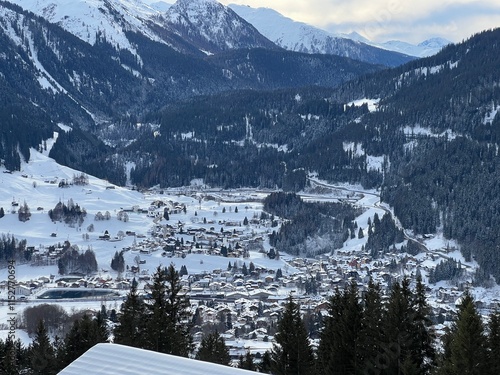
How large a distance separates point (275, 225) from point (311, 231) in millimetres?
9330

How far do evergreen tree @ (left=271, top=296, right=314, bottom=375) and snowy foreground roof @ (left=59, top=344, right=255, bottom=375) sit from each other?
9336mm

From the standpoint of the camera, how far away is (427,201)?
13788cm

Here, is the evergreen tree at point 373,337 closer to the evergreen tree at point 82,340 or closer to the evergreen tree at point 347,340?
the evergreen tree at point 347,340

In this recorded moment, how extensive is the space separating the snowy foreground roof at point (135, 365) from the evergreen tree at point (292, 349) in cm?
934

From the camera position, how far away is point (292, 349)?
35.3 metres

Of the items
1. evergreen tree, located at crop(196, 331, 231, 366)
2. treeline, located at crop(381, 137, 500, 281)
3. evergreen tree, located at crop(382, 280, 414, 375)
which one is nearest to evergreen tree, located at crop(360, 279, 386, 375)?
evergreen tree, located at crop(382, 280, 414, 375)

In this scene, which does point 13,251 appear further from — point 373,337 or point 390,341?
point 390,341

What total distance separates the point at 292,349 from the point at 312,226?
305ft

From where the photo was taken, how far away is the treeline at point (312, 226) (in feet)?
393

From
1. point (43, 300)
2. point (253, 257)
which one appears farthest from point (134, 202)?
point (43, 300)

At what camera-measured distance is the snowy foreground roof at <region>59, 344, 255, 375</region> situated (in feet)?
85.3

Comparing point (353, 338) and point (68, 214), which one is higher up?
point (353, 338)

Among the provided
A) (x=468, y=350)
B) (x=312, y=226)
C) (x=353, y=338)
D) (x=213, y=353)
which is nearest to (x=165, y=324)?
(x=213, y=353)

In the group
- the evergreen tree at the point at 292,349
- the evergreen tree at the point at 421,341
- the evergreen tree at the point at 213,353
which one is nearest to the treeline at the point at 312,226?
the evergreen tree at the point at 213,353
